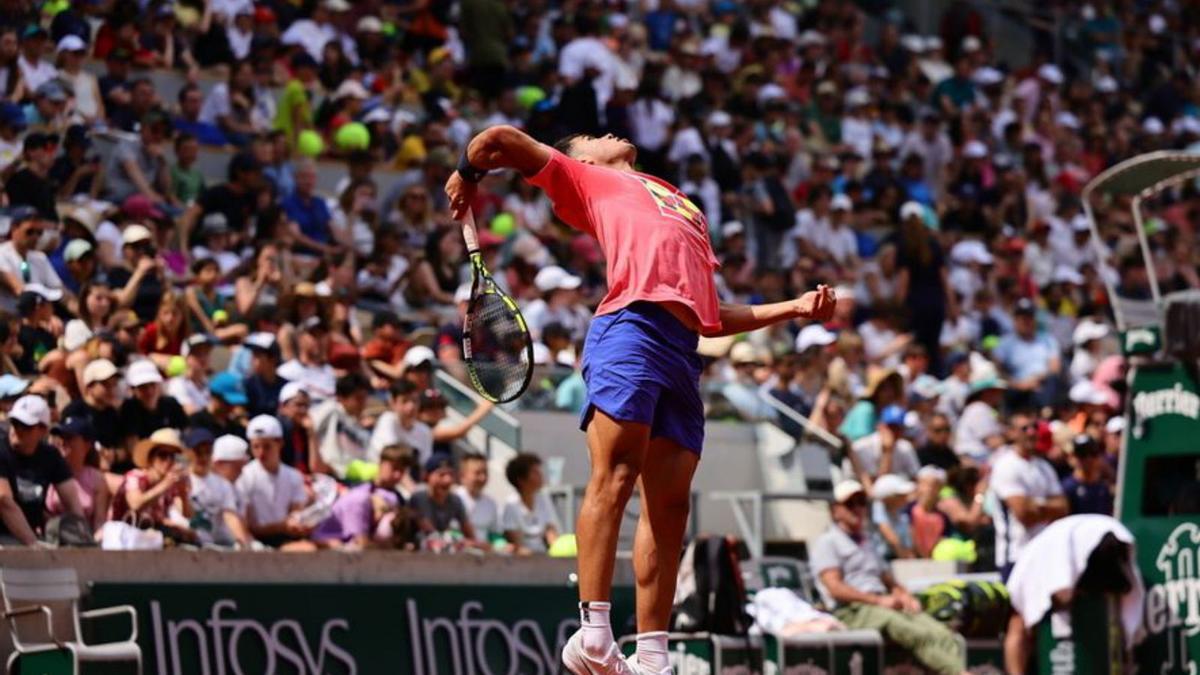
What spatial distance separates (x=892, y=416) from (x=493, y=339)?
10.2 meters

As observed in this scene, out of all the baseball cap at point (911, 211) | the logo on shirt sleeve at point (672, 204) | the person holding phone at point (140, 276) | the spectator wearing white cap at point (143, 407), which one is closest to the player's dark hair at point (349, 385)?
the person holding phone at point (140, 276)

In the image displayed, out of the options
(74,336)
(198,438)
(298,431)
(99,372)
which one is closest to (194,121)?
(74,336)

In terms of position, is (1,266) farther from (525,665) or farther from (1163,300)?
(1163,300)

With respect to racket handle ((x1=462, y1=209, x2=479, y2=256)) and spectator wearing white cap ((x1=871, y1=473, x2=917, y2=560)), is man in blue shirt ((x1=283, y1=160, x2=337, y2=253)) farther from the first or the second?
racket handle ((x1=462, y1=209, x2=479, y2=256))

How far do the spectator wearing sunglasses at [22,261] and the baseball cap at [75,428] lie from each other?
1.78 metres

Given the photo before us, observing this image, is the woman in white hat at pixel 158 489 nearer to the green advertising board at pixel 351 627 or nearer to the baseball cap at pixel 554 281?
the green advertising board at pixel 351 627

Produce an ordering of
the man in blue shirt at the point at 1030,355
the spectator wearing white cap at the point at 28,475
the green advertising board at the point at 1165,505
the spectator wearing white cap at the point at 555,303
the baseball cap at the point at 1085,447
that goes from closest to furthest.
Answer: the spectator wearing white cap at the point at 28,475 < the green advertising board at the point at 1165,505 < the baseball cap at the point at 1085,447 < the spectator wearing white cap at the point at 555,303 < the man in blue shirt at the point at 1030,355

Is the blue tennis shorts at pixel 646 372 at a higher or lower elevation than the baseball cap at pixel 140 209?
lower

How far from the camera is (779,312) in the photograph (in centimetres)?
830

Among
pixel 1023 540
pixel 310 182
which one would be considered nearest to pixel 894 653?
pixel 1023 540

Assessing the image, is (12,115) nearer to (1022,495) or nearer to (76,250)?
(76,250)

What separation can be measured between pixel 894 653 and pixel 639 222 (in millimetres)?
6278

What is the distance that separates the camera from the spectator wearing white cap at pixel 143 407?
44.1ft

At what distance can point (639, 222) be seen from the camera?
8.07m
